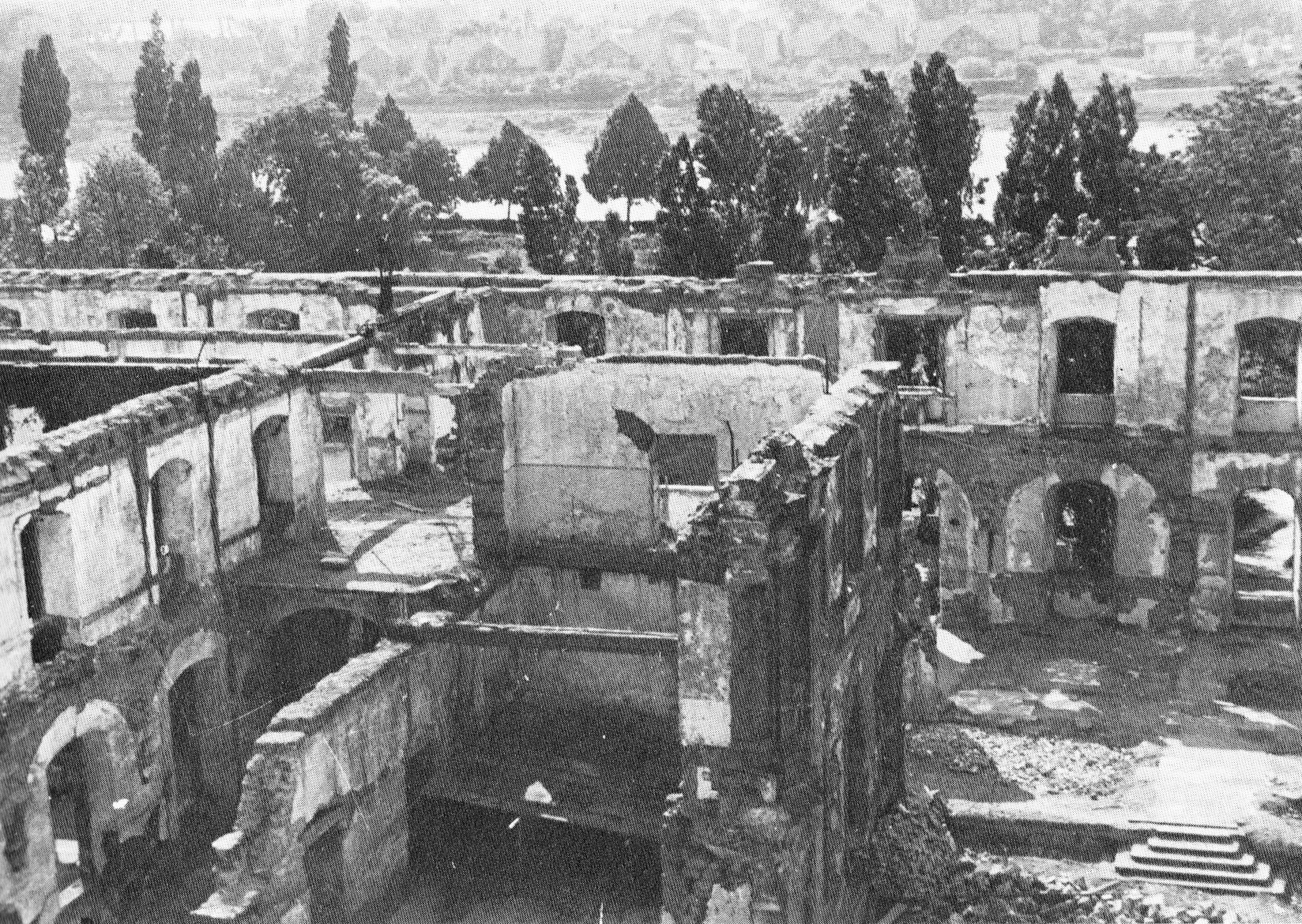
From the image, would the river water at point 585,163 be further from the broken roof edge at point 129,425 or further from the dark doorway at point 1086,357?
the broken roof edge at point 129,425

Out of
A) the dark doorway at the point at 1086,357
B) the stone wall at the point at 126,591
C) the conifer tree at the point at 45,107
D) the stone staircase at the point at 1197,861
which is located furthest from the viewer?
the conifer tree at the point at 45,107

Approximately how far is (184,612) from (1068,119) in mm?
27993

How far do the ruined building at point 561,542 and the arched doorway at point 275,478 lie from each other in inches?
1.9

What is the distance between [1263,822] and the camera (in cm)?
2877

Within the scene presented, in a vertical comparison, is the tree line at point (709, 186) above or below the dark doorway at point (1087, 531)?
above

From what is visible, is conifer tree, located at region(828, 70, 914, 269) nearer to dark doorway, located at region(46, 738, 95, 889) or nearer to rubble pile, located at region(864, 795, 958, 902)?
rubble pile, located at region(864, 795, 958, 902)

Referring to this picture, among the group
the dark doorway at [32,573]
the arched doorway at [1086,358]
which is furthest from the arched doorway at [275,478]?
the arched doorway at [1086,358]

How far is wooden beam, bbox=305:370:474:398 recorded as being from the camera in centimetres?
3288

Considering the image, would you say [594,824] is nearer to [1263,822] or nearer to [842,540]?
[842,540]

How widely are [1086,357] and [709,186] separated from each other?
14.7m

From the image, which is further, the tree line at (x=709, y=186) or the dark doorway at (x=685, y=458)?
the tree line at (x=709, y=186)

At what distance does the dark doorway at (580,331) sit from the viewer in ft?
149

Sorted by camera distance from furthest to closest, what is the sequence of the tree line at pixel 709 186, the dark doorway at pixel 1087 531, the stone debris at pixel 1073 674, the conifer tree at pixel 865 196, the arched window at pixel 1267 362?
the conifer tree at pixel 865 196
the tree line at pixel 709 186
the arched window at pixel 1267 362
the dark doorway at pixel 1087 531
the stone debris at pixel 1073 674

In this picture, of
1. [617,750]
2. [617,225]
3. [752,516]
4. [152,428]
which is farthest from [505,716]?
[617,225]
